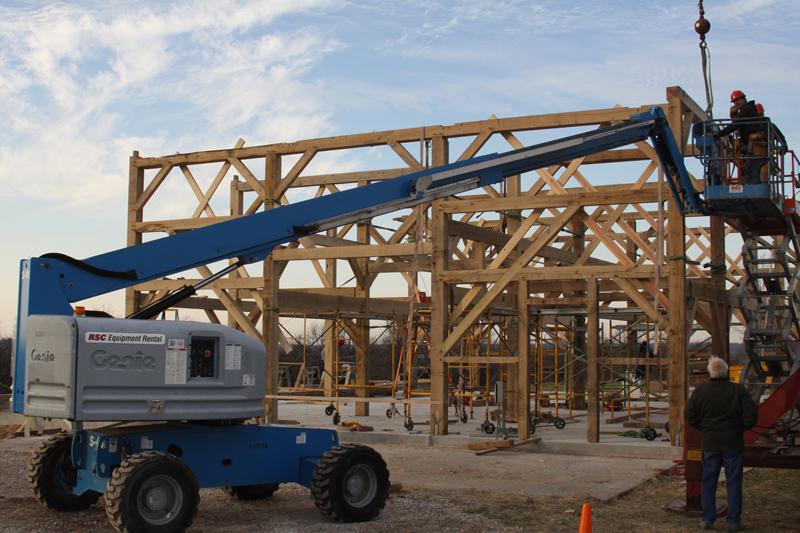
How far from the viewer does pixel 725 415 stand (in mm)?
8906

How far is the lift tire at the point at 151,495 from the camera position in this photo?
795 cm

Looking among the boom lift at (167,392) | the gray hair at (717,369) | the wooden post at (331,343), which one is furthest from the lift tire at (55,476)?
the wooden post at (331,343)

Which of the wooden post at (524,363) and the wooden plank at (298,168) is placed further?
the wooden plank at (298,168)

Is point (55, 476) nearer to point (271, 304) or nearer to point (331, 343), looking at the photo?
point (271, 304)

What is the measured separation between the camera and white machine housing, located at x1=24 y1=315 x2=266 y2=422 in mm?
8039

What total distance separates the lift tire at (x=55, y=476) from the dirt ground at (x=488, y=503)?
0.15 metres

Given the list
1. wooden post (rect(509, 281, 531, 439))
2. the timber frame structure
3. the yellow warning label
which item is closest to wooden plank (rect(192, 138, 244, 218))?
the timber frame structure

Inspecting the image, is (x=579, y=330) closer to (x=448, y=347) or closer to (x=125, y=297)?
(x=448, y=347)

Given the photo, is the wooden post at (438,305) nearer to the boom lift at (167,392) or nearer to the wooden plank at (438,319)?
the wooden plank at (438,319)

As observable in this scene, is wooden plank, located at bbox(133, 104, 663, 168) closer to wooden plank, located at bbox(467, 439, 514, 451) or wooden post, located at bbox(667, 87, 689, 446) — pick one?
wooden post, located at bbox(667, 87, 689, 446)

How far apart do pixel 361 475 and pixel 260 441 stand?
1074mm

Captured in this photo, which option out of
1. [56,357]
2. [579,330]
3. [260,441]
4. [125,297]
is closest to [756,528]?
[260,441]

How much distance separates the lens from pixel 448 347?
53.1ft

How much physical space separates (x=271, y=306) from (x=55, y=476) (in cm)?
847
